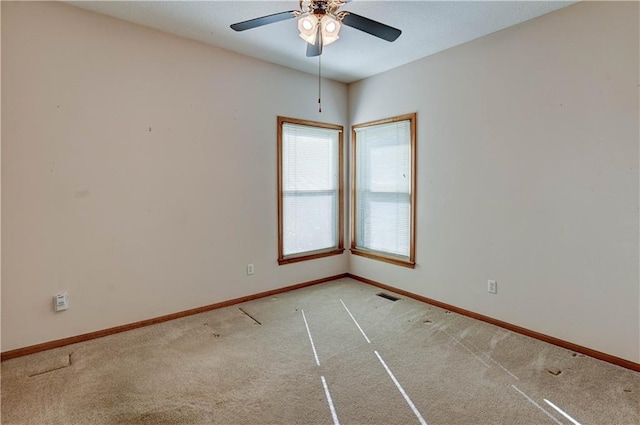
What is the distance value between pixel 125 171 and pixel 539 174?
3.45m

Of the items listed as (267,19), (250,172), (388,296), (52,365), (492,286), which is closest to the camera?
(267,19)

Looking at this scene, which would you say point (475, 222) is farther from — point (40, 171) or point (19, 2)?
point (19, 2)

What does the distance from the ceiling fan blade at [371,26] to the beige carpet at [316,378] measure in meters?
2.27

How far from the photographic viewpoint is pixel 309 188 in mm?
4258

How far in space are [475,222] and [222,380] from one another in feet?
8.38

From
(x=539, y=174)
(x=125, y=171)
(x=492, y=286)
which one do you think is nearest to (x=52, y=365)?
(x=125, y=171)

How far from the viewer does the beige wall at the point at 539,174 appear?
7.93 feet

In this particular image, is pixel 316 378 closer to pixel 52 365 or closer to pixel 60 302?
pixel 52 365

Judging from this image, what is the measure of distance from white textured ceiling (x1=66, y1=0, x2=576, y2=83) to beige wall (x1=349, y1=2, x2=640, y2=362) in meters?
0.21

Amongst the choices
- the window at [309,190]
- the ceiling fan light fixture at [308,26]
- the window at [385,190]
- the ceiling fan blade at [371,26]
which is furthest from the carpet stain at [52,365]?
the window at [385,190]

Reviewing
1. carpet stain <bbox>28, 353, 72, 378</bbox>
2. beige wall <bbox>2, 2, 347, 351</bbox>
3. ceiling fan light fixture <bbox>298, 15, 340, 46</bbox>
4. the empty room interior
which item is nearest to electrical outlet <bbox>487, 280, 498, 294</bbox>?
the empty room interior

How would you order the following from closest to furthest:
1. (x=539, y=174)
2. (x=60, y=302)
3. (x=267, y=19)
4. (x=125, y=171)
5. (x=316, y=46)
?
(x=267, y=19) → (x=316, y=46) → (x=60, y=302) → (x=539, y=174) → (x=125, y=171)

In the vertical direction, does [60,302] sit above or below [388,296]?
above

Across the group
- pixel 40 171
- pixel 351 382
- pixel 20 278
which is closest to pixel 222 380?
Answer: pixel 351 382
